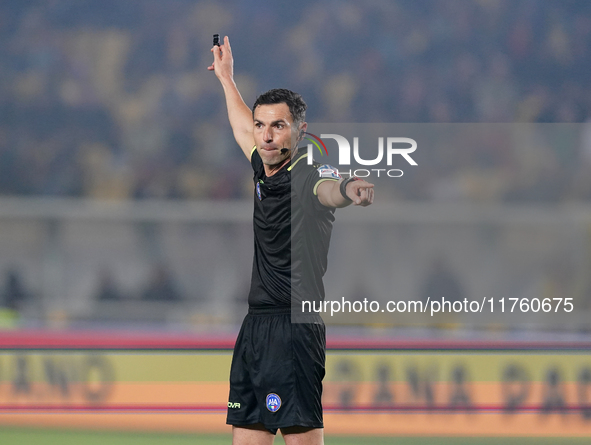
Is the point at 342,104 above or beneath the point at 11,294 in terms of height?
above

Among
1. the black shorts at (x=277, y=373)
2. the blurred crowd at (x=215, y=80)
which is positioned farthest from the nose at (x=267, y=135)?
the blurred crowd at (x=215, y=80)

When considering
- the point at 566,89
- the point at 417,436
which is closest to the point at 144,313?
the point at 417,436

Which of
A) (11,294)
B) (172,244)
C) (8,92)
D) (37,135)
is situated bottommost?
(11,294)

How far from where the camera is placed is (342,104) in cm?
753

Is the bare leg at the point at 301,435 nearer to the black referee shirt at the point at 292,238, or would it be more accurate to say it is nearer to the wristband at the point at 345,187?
Answer: the black referee shirt at the point at 292,238

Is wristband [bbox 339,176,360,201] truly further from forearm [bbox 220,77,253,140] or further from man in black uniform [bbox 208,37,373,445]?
forearm [bbox 220,77,253,140]

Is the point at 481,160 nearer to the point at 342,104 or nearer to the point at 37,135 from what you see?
the point at 342,104

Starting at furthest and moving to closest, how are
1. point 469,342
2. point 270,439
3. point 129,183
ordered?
point 129,183 < point 469,342 < point 270,439

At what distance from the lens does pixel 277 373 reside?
87.5 inches

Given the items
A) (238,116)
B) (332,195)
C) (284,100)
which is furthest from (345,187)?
(238,116)

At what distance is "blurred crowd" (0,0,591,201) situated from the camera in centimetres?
751

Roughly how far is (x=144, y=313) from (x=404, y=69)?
161 inches

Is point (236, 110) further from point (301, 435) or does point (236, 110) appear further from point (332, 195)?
point (301, 435)

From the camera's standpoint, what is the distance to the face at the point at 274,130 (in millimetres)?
2270
